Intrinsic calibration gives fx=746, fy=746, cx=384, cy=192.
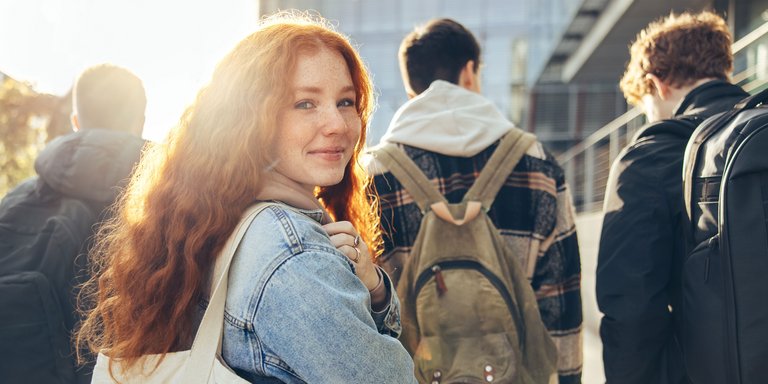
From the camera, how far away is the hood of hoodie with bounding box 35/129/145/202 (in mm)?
2994

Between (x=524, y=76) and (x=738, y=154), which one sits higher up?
(x=524, y=76)

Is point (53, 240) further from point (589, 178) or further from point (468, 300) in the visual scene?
point (589, 178)

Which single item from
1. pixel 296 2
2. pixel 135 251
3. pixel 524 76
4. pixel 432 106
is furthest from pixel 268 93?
pixel 296 2

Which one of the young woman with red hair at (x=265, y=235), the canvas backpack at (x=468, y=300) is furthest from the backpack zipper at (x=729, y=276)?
the young woman with red hair at (x=265, y=235)

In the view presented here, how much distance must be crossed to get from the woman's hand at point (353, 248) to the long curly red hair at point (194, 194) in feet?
0.68

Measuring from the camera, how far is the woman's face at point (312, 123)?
1751 mm

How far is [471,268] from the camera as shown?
2627 millimetres

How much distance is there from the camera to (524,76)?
22.6m

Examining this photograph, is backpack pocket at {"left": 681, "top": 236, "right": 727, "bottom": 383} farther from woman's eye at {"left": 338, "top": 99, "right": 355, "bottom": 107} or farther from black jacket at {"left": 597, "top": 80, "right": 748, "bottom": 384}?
woman's eye at {"left": 338, "top": 99, "right": 355, "bottom": 107}

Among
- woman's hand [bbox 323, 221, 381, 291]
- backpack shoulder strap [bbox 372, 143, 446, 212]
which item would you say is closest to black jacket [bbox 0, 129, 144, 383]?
backpack shoulder strap [bbox 372, 143, 446, 212]

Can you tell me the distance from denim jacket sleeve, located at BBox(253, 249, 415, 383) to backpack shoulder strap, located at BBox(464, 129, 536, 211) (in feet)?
4.39

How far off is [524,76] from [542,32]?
174 centimetres

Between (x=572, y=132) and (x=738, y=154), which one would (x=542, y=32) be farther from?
(x=738, y=154)

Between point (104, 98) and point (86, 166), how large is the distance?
428 millimetres
